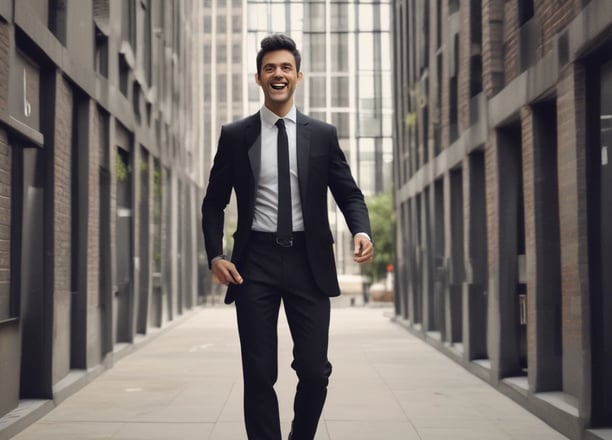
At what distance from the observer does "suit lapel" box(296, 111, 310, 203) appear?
4.84 meters

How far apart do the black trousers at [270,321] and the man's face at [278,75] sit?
68 cm

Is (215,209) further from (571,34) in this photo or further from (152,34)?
(152,34)

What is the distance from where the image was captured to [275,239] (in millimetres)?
4766

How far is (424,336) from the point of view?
18344mm

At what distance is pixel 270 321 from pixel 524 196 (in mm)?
5459

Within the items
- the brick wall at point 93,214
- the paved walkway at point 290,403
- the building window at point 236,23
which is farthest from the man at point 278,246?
the building window at point 236,23

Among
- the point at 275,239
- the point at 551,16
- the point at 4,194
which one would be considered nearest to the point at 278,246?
the point at 275,239

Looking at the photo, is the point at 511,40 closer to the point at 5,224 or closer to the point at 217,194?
the point at 5,224

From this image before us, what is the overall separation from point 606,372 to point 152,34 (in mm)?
14253

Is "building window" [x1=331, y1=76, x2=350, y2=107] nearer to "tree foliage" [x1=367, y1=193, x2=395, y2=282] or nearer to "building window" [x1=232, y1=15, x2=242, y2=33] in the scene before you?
"building window" [x1=232, y1=15, x2=242, y2=33]

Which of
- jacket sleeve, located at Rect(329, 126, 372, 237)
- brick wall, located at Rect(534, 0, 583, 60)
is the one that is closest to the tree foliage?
brick wall, located at Rect(534, 0, 583, 60)

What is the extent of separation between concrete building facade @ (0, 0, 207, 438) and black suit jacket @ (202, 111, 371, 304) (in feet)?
9.73

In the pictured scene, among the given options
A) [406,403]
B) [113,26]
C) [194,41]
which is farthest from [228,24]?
[406,403]

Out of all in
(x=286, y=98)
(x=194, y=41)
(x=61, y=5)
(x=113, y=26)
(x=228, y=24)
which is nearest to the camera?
(x=286, y=98)
